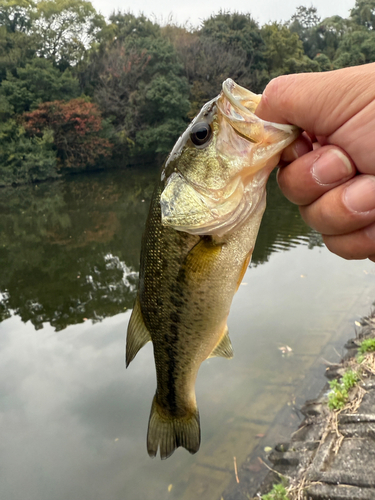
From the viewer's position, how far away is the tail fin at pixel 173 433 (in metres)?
2.15

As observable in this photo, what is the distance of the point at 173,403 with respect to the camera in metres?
2.13

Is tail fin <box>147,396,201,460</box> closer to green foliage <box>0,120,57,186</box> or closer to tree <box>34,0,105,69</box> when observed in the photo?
green foliage <box>0,120,57,186</box>

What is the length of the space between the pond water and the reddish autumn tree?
15.0 meters

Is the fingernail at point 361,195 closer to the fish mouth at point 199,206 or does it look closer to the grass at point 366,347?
the fish mouth at point 199,206

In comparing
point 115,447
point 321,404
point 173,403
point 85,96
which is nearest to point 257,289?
point 321,404

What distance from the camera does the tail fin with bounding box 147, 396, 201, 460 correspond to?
215 cm

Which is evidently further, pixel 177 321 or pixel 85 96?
pixel 85 96

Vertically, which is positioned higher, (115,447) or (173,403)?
(173,403)

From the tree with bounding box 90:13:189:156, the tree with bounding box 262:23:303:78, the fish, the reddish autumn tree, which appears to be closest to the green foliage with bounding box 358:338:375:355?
the fish

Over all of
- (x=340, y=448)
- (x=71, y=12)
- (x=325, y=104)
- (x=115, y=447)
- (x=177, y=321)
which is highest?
(x=71, y=12)

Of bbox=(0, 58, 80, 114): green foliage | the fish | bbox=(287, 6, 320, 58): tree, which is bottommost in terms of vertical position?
the fish

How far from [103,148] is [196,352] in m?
24.5

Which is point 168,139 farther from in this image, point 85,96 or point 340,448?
point 340,448

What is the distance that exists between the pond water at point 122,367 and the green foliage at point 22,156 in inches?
510
